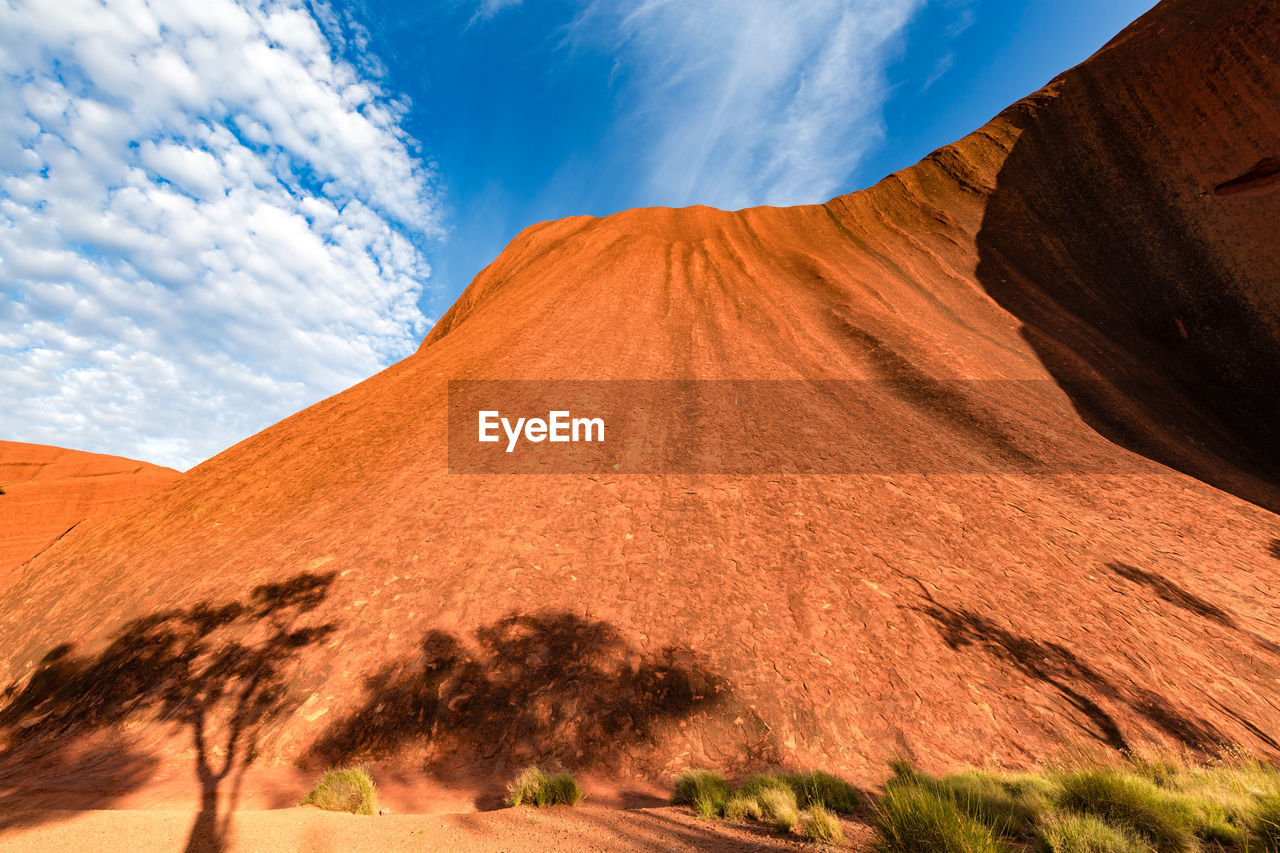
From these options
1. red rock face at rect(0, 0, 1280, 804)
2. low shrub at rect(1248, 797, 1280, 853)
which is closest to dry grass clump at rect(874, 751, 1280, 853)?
low shrub at rect(1248, 797, 1280, 853)

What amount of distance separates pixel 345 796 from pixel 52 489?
43.9 meters

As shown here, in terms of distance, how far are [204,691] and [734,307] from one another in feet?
65.8

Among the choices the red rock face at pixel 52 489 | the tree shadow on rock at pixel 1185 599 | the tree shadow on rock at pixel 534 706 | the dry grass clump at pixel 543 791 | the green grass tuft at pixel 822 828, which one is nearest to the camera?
the green grass tuft at pixel 822 828

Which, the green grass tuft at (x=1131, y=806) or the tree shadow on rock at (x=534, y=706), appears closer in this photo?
the green grass tuft at (x=1131, y=806)

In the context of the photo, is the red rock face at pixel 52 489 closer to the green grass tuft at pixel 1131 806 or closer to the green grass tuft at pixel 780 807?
the green grass tuft at pixel 780 807

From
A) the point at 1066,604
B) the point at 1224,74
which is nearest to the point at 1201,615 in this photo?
the point at 1066,604

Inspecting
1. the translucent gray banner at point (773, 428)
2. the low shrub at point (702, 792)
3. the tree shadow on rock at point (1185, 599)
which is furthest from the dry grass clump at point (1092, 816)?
the translucent gray banner at point (773, 428)

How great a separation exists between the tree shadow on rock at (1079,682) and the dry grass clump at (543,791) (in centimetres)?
637

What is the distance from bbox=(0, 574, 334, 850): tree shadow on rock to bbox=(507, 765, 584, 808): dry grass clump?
2612 mm

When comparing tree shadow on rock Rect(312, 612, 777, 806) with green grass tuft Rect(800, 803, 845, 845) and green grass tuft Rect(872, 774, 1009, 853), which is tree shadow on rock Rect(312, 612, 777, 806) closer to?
green grass tuft Rect(800, 803, 845, 845)

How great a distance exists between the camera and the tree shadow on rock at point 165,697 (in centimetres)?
573

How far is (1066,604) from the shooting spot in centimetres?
875

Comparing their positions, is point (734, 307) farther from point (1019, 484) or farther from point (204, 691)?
point (204, 691)

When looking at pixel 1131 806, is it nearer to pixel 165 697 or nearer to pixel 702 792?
pixel 702 792
